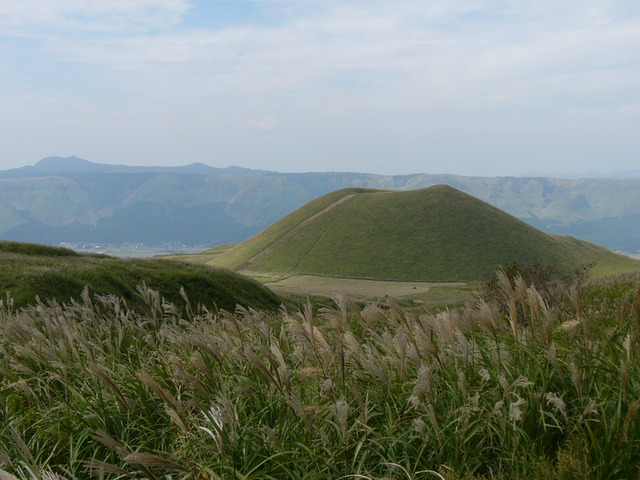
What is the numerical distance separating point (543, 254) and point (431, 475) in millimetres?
96268

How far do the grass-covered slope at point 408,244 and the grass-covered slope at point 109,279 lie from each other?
49.8 meters

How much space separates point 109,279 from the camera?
29250 millimetres

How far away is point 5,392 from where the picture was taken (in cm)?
626

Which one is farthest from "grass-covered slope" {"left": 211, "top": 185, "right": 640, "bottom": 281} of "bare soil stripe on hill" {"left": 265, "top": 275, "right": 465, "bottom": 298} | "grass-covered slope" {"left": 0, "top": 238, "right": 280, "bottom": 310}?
"grass-covered slope" {"left": 0, "top": 238, "right": 280, "bottom": 310}

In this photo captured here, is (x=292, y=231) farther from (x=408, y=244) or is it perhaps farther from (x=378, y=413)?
(x=378, y=413)

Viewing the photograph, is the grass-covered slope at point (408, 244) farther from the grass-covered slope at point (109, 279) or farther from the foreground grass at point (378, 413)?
the foreground grass at point (378, 413)

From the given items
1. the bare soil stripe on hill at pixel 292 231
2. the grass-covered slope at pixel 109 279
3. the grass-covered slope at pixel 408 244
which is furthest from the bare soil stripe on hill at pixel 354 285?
the grass-covered slope at pixel 109 279

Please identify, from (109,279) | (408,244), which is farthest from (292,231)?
(109,279)

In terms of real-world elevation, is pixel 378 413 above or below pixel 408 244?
above

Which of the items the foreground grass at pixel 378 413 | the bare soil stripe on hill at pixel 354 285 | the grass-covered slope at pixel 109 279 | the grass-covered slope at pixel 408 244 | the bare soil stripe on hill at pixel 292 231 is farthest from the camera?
the bare soil stripe on hill at pixel 292 231

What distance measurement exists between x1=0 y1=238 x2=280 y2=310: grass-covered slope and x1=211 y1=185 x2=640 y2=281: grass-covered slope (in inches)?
1960

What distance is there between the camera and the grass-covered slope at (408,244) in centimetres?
8912

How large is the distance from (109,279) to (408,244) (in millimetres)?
71596

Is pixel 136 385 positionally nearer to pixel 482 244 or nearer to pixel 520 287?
pixel 520 287
